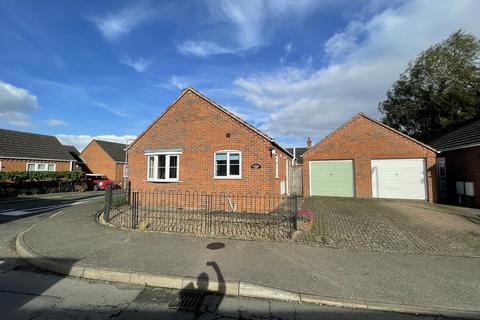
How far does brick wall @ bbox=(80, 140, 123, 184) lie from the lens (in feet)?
122

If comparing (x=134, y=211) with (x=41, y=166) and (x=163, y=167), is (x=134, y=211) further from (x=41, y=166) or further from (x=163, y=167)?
(x=41, y=166)

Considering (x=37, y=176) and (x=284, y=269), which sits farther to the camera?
(x=37, y=176)

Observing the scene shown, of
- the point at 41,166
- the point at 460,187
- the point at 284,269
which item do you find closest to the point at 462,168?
the point at 460,187

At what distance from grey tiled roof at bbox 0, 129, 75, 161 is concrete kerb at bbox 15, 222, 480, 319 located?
27.0 meters

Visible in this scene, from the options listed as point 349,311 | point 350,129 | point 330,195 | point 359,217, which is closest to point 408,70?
point 350,129

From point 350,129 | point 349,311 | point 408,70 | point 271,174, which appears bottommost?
point 349,311

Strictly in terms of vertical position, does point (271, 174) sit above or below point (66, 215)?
above

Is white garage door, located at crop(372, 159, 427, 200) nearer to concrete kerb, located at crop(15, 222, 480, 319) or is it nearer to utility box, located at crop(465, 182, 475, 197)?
utility box, located at crop(465, 182, 475, 197)

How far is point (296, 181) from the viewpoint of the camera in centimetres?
2166

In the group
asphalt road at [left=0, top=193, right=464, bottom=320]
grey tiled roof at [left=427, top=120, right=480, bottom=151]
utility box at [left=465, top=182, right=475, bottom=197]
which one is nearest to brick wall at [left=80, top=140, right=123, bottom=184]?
asphalt road at [left=0, top=193, right=464, bottom=320]

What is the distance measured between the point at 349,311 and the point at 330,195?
15.8 meters

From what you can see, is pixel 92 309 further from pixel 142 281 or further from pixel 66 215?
pixel 66 215

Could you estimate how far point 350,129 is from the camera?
1892 cm

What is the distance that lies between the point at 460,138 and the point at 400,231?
12.2m
